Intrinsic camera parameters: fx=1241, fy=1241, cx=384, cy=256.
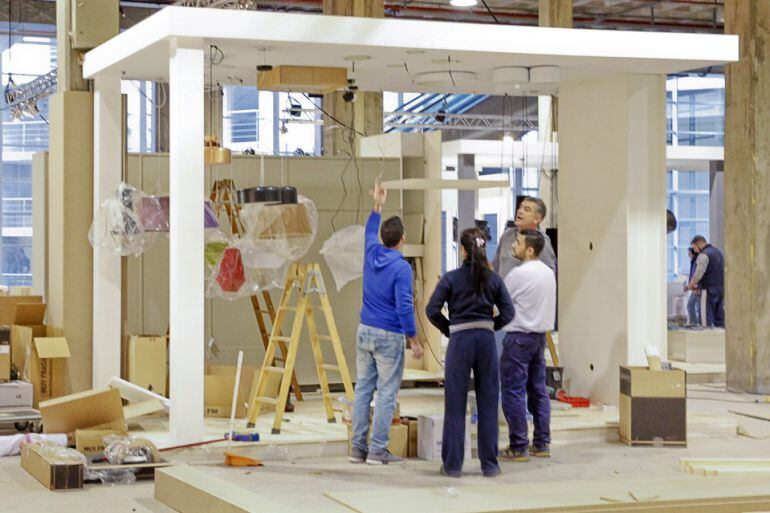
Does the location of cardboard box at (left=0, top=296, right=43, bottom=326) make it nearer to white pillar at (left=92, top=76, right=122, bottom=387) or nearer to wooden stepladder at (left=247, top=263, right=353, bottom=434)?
white pillar at (left=92, top=76, right=122, bottom=387)

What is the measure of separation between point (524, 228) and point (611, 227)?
1.23m

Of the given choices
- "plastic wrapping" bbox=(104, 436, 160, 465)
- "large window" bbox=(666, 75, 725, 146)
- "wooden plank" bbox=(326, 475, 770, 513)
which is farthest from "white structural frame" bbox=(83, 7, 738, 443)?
"large window" bbox=(666, 75, 725, 146)

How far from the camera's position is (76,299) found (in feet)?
30.2

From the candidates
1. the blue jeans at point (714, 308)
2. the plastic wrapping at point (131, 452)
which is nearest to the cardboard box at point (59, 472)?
the plastic wrapping at point (131, 452)

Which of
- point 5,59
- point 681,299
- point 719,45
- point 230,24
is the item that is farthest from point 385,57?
point 5,59

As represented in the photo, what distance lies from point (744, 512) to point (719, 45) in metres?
4.60

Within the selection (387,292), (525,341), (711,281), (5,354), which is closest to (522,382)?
(525,341)

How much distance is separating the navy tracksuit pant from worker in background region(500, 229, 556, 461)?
0.53 metres

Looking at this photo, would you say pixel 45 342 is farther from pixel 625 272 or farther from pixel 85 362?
pixel 625 272

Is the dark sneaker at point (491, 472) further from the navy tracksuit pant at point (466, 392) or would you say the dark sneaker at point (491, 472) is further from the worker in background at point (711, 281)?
the worker in background at point (711, 281)

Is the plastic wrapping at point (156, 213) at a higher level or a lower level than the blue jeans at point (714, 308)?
higher

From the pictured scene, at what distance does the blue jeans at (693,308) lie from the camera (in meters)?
17.0

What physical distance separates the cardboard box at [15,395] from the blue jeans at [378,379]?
8.44 feet

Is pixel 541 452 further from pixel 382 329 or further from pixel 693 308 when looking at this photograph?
pixel 693 308
